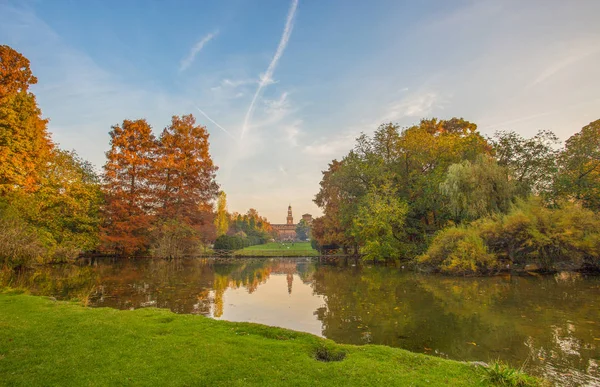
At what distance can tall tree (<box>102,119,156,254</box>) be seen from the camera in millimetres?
28156

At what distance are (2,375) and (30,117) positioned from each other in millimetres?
20301

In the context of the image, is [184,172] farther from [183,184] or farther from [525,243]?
[525,243]

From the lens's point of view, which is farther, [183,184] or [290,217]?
[290,217]

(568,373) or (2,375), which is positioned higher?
(2,375)

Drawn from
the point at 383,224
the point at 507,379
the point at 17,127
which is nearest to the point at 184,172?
the point at 17,127

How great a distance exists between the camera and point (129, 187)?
30.2 m

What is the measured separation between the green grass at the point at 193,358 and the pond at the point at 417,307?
6.15 feet

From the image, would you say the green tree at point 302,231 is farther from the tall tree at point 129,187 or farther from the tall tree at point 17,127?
the tall tree at point 17,127

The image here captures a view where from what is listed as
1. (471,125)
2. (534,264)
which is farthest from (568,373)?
(471,125)

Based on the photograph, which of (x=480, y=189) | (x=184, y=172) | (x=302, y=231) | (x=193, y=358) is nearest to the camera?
(x=193, y=358)

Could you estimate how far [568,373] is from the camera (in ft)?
16.2

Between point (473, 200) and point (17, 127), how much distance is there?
28.1 meters

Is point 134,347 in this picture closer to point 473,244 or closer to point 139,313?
point 139,313

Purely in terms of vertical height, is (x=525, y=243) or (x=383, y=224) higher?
(x=383, y=224)
